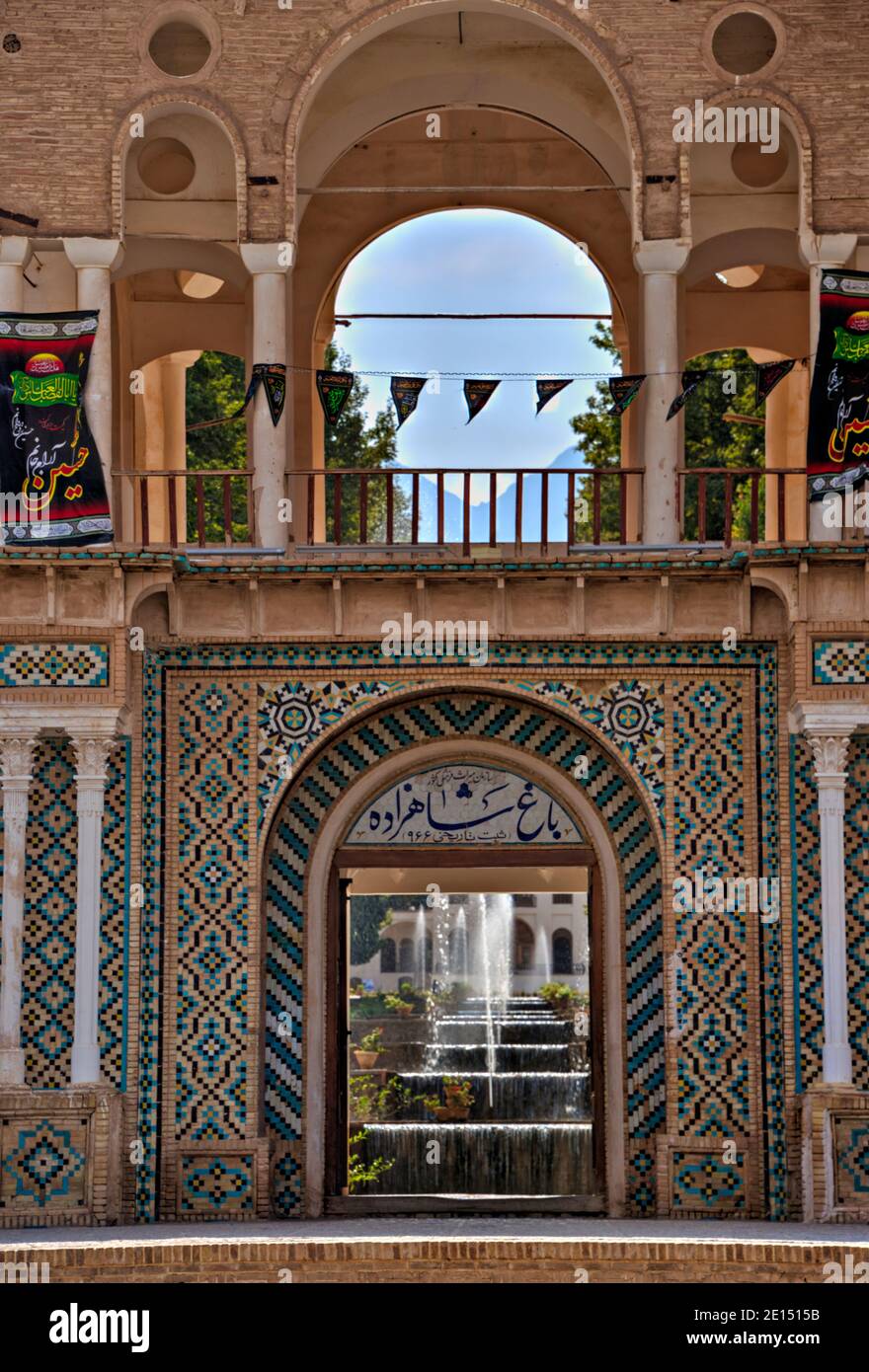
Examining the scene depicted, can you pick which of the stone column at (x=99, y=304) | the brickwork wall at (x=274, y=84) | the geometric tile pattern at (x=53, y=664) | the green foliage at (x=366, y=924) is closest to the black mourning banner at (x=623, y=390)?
the brickwork wall at (x=274, y=84)

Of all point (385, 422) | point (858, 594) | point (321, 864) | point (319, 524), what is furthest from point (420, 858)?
point (385, 422)

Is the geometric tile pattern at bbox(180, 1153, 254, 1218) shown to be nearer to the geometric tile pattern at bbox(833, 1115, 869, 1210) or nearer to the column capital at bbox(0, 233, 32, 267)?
the geometric tile pattern at bbox(833, 1115, 869, 1210)

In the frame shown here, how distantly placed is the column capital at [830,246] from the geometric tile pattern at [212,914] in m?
5.35

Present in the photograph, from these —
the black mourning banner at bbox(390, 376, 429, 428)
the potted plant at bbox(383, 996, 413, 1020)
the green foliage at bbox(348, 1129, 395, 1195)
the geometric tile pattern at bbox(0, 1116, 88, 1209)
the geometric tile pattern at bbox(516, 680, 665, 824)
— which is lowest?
the green foliage at bbox(348, 1129, 395, 1195)

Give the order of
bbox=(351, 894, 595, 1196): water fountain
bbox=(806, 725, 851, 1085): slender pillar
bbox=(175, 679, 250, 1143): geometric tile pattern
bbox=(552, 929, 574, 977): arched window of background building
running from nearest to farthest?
bbox=(806, 725, 851, 1085): slender pillar, bbox=(175, 679, 250, 1143): geometric tile pattern, bbox=(351, 894, 595, 1196): water fountain, bbox=(552, 929, 574, 977): arched window of background building

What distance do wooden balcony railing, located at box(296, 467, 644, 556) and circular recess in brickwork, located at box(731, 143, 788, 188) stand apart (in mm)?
2608

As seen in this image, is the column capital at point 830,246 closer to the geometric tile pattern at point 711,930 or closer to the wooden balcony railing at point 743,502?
the wooden balcony railing at point 743,502

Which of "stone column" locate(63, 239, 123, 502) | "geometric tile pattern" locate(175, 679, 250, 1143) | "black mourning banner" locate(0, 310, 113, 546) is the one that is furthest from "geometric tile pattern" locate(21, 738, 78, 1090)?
"stone column" locate(63, 239, 123, 502)

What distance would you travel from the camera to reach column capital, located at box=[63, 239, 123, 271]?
59.4ft

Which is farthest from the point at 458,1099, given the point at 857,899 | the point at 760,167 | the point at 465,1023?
the point at 465,1023

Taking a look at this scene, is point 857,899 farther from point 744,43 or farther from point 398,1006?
point 398,1006
